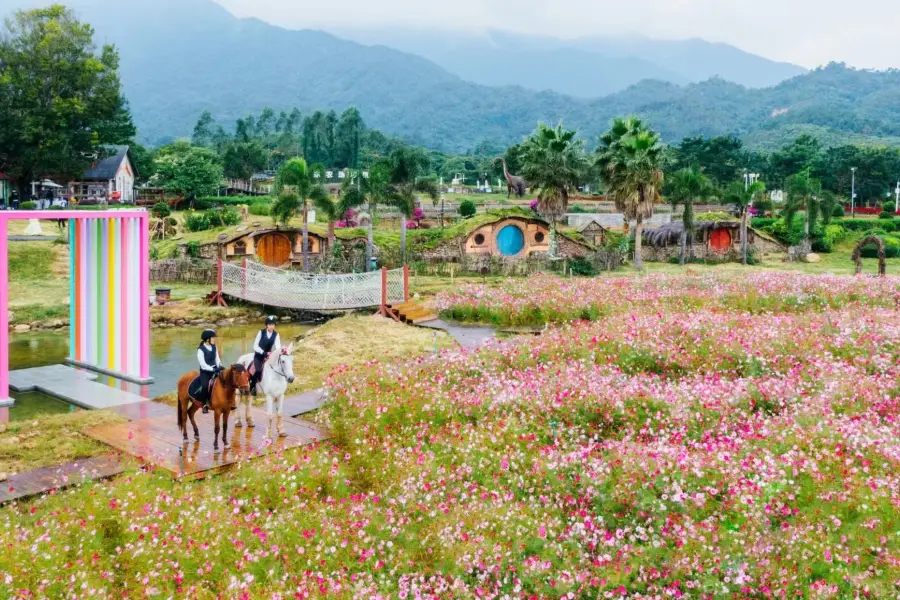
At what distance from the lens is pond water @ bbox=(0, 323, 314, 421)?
53.2 feet

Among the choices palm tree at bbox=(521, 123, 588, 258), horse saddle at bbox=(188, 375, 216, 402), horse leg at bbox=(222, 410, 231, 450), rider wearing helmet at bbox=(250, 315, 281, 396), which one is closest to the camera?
horse saddle at bbox=(188, 375, 216, 402)

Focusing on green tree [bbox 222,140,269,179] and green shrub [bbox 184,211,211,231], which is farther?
green tree [bbox 222,140,269,179]

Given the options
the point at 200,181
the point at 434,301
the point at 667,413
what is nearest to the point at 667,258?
the point at 434,301

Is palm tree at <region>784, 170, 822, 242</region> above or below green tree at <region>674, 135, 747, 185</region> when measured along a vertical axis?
below

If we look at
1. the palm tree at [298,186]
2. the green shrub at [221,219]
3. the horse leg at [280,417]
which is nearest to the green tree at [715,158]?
the green shrub at [221,219]

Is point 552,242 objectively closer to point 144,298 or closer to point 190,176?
point 144,298

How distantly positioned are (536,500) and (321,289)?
1896 centimetres

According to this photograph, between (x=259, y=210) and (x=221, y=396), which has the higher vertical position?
(x=259, y=210)

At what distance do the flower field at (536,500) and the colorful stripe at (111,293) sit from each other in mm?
5645

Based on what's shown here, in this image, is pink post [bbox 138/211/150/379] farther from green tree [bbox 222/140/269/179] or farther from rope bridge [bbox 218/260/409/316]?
green tree [bbox 222/140/269/179]

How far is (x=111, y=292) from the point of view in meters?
17.7

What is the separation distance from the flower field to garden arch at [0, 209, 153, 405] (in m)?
5.65

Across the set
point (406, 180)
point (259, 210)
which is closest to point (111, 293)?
point (406, 180)

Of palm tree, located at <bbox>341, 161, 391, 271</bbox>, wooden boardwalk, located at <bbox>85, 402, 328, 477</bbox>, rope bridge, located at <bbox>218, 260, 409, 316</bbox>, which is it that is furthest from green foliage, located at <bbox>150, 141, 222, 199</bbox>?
wooden boardwalk, located at <bbox>85, 402, 328, 477</bbox>
